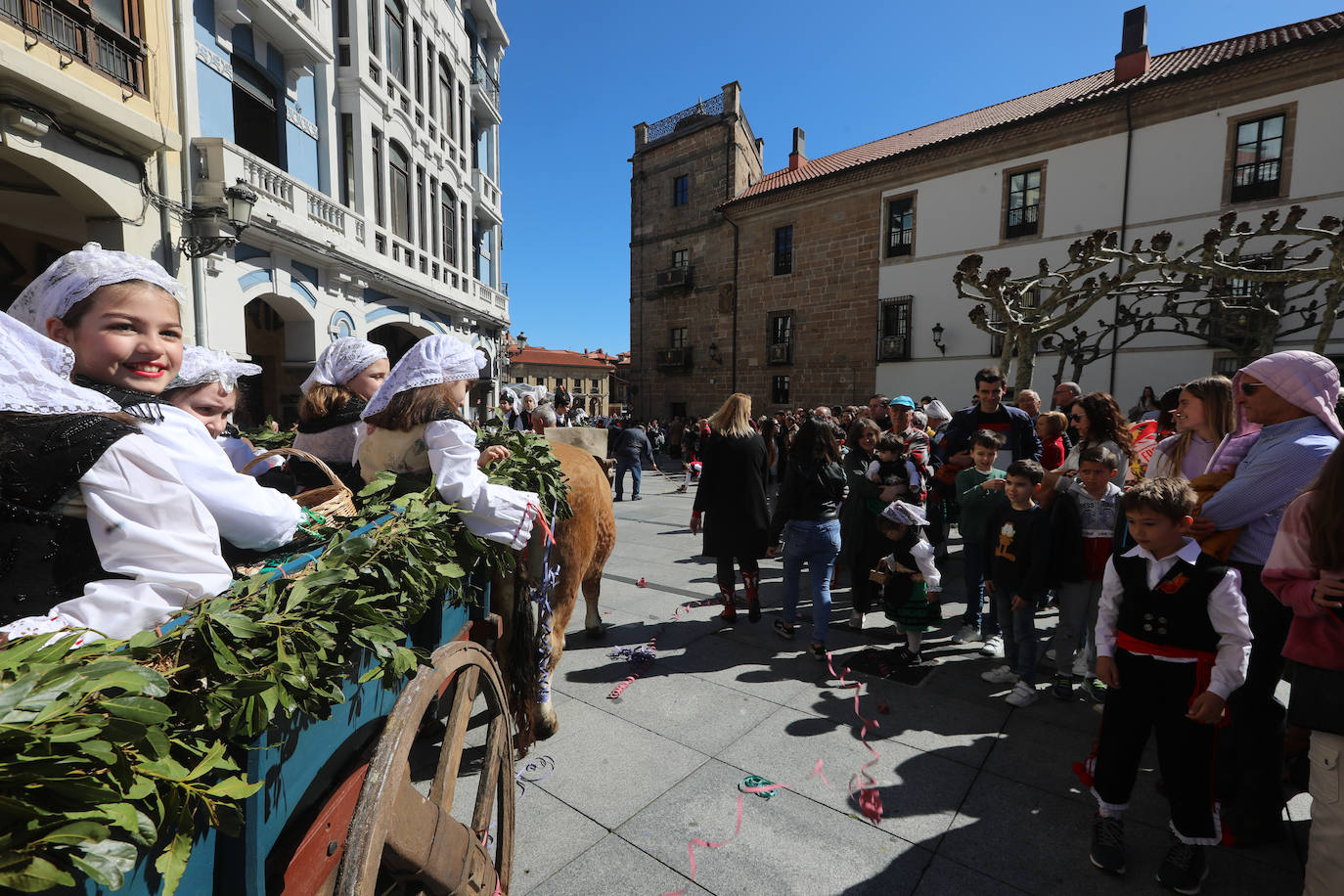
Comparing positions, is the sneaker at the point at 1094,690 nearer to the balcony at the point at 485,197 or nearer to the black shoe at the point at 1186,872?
the black shoe at the point at 1186,872

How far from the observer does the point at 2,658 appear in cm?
Result: 84

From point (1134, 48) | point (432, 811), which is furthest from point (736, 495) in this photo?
point (1134, 48)

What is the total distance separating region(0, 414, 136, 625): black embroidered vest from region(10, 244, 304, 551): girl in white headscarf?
0.17 m

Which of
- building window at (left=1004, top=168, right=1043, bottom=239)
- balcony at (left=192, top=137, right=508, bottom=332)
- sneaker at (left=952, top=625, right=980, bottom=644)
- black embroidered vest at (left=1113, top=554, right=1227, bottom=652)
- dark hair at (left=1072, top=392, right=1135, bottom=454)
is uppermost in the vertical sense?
building window at (left=1004, top=168, right=1043, bottom=239)

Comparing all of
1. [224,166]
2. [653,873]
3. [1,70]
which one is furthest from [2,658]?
[224,166]

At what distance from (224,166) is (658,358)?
806 inches

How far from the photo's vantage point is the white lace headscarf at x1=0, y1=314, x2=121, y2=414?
109cm

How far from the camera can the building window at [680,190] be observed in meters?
27.0

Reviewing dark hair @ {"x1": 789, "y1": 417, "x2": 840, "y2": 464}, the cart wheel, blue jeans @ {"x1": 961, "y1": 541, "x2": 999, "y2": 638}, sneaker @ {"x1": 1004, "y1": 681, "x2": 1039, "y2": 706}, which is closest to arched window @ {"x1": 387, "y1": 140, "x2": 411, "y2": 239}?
dark hair @ {"x1": 789, "y1": 417, "x2": 840, "y2": 464}

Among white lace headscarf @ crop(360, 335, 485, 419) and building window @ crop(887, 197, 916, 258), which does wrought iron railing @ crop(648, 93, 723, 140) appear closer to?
building window @ crop(887, 197, 916, 258)

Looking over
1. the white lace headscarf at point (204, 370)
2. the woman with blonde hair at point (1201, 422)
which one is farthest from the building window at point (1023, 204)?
the white lace headscarf at point (204, 370)

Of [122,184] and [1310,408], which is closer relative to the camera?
[1310,408]

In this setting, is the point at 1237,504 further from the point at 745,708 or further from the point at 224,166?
the point at 224,166

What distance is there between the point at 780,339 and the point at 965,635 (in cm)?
2008
